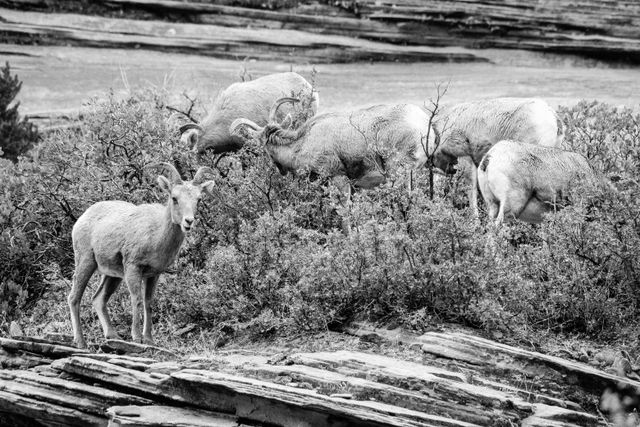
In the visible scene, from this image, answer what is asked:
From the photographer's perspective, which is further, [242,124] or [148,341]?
[242,124]

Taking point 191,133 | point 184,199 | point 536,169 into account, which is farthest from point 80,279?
point 536,169

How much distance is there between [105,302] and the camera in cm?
1027

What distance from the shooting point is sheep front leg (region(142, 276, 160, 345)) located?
9.73 meters

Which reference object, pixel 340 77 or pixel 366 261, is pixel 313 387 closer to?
pixel 366 261

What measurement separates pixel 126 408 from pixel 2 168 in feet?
23.2

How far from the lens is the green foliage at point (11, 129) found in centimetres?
1703

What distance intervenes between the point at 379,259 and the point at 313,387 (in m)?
2.15

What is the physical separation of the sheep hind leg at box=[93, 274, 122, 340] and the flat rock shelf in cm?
79

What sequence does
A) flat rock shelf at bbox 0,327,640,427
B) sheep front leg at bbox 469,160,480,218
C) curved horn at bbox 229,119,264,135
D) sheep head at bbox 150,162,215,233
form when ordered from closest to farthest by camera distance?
1. flat rock shelf at bbox 0,327,640,427
2. sheep head at bbox 150,162,215,233
3. sheep front leg at bbox 469,160,480,218
4. curved horn at bbox 229,119,264,135

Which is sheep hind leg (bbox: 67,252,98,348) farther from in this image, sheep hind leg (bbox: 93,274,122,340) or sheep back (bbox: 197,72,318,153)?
sheep back (bbox: 197,72,318,153)

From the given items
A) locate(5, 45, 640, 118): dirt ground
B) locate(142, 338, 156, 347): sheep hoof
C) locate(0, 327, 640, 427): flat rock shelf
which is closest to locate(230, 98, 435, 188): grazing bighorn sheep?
locate(142, 338, 156, 347): sheep hoof

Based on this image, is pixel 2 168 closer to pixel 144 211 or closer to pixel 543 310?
pixel 144 211

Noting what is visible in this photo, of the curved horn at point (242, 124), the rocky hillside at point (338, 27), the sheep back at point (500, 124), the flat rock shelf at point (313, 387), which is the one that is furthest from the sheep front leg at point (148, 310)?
the rocky hillside at point (338, 27)

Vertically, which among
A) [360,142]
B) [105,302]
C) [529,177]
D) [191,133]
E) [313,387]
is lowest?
[105,302]
